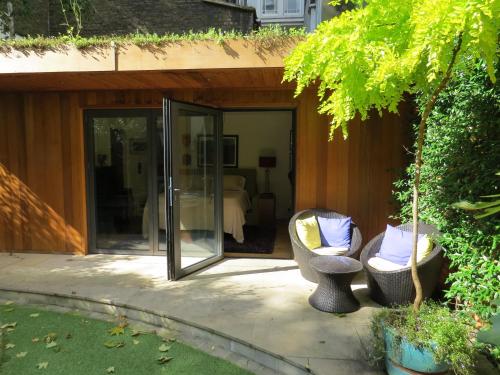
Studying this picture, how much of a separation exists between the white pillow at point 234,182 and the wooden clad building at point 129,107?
2661 millimetres

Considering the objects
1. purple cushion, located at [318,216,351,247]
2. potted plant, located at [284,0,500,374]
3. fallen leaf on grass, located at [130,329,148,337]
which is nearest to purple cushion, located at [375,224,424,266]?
purple cushion, located at [318,216,351,247]

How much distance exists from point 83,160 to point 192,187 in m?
1.78

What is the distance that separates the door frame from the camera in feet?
16.0

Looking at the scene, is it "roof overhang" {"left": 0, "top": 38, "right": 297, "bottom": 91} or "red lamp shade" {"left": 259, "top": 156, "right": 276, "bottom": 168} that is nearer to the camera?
"roof overhang" {"left": 0, "top": 38, "right": 297, "bottom": 91}

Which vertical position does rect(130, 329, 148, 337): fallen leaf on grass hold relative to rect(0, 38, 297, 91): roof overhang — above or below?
below

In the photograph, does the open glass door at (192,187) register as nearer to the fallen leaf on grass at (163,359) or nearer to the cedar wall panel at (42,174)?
the fallen leaf on grass at (163,359)

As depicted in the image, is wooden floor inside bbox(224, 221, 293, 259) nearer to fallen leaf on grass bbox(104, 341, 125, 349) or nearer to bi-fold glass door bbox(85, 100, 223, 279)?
bi-fold glass door bbox(85, 100, 223, 279)

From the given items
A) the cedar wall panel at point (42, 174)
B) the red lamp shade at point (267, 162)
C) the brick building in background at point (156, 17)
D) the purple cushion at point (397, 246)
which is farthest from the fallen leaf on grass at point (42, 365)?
the brick building in background at point (156, 17)

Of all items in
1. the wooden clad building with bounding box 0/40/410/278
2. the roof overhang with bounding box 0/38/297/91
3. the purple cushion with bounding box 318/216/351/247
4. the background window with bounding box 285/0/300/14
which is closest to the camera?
the roof overhang with bounding box 0/38/297/91

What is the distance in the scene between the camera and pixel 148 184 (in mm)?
4930

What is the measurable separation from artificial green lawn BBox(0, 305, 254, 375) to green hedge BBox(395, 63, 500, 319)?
1.70 metres

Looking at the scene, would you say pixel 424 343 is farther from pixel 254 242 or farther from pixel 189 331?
pixel 254 242

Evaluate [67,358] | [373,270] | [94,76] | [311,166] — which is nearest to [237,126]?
[311,166]

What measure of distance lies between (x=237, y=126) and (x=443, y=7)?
22.9 feet
